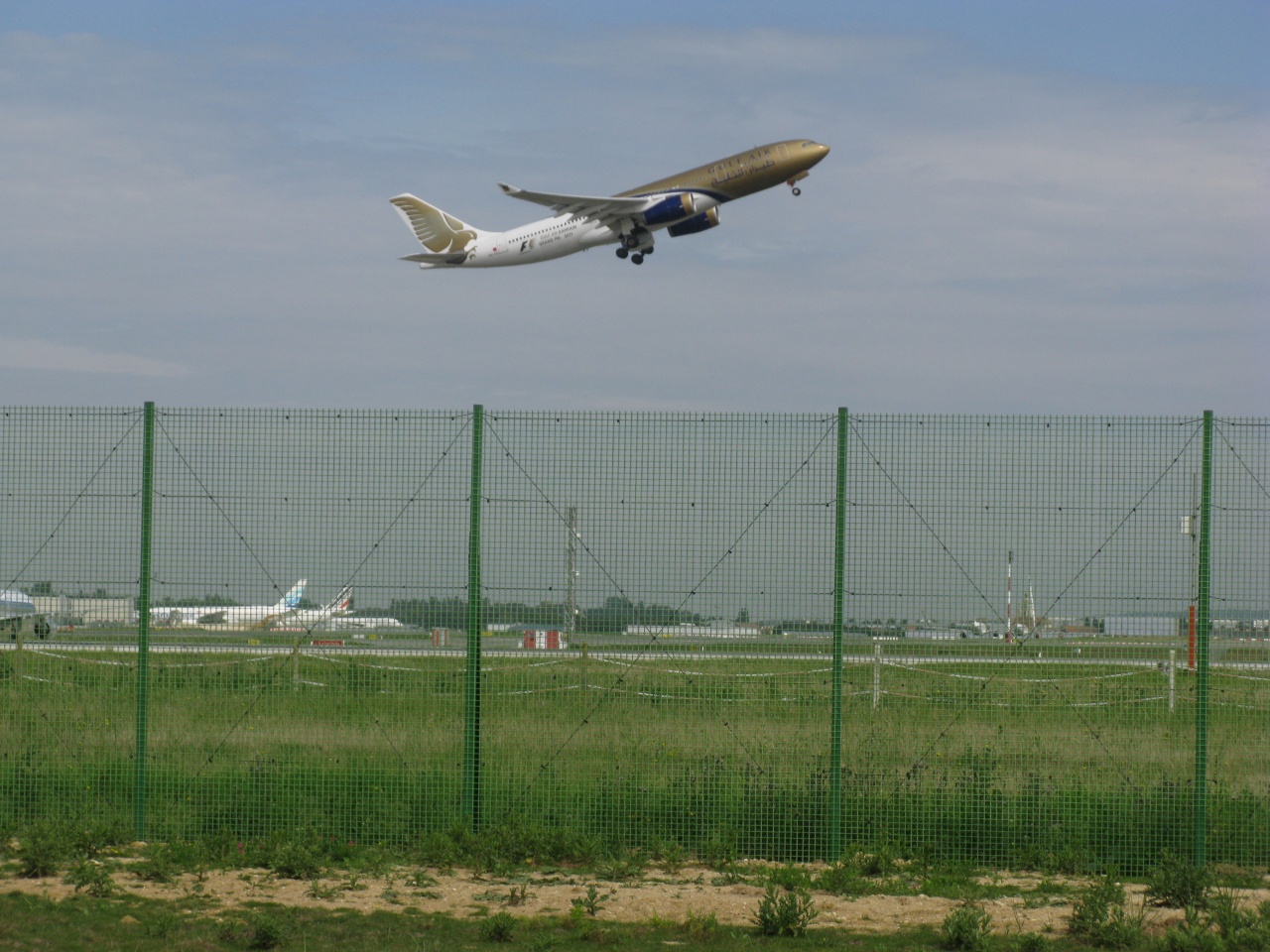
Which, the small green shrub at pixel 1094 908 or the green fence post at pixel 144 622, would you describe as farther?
the green fence post at pixel 144 622

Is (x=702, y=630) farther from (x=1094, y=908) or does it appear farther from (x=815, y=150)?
(x=815, y=150)

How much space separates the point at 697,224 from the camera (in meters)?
25.3

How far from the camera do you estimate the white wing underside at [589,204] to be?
936 inches

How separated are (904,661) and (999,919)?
1.78 meters

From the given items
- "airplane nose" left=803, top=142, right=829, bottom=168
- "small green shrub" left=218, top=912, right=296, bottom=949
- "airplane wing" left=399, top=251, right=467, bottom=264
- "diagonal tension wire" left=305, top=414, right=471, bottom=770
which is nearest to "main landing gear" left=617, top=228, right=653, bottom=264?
"airplane nose" left=803, top=142, right=829, bottom=168

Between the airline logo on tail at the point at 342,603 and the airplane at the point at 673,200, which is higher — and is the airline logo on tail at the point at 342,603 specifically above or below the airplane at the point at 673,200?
below

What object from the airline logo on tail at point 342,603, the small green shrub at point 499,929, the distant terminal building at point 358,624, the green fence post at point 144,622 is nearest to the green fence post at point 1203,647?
the small green shrub at point 499,929

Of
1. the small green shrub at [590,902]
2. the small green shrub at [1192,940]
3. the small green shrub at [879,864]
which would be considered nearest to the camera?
the small green shrub at [1192,940]

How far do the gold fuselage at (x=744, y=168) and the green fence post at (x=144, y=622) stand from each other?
56.3 ft

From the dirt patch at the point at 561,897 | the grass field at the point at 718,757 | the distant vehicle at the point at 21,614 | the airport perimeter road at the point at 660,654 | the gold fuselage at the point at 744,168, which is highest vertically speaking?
the gold fuselage at the point at 744,168

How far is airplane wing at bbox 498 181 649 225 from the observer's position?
23.8 metres

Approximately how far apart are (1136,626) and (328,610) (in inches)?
207

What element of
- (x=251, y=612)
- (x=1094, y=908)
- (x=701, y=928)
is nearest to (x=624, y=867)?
(x=701, y=928)

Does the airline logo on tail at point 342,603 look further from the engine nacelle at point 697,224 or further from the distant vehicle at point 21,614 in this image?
the engine nacelle at point 697,224
